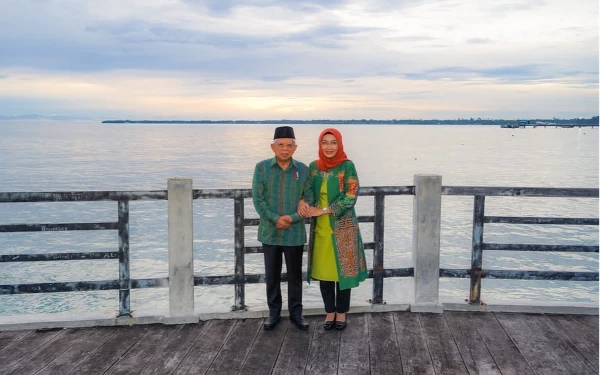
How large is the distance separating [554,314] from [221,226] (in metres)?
18.6

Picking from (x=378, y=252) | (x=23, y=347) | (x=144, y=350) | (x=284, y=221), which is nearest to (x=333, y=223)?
(x=284, y=221)

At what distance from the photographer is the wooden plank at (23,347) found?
435cm

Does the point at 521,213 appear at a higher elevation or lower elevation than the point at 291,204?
lower

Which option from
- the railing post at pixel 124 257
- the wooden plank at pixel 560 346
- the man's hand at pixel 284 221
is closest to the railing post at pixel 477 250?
the wooden plank at pixel 560 346

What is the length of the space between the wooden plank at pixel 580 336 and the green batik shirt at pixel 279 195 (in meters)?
2.55

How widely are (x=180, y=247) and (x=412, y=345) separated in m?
2.33

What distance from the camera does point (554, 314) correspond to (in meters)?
5.59

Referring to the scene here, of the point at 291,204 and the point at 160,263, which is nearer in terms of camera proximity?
the point at 291,204

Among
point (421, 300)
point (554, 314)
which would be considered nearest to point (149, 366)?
point (421, 300)

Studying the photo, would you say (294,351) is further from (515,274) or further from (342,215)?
(515,274)

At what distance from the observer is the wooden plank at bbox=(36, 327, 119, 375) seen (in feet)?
13.9

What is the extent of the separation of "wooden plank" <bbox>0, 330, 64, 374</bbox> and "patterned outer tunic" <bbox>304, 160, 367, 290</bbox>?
8.02 feet

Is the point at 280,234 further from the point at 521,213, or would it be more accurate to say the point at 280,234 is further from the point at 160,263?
the point at 521,213

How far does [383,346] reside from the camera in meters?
4.73
